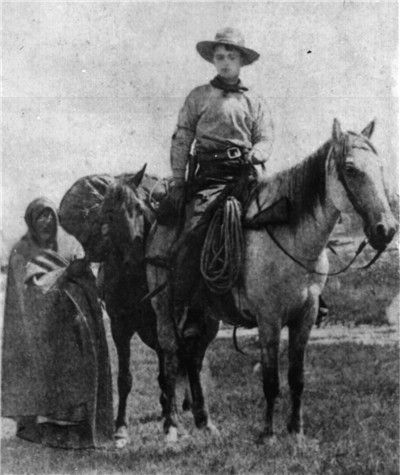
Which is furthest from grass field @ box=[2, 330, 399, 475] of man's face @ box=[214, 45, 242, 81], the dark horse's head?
man's face @ box=[214, 45, 242, 81]

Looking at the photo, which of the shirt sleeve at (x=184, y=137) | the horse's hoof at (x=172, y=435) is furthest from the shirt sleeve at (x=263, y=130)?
the horse's hoof at (x=172, y=435)

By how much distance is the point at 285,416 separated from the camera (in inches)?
206

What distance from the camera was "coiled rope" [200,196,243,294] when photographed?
4.94 m

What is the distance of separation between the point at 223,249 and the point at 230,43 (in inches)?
57.7

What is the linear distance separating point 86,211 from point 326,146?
1.95 meters

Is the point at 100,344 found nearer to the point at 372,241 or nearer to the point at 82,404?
the point at 82,404

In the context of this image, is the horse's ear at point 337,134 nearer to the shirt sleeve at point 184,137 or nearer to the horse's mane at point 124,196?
the shirt sleeve at point 184,137

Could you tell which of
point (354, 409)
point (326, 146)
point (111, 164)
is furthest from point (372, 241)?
point (111, 164)

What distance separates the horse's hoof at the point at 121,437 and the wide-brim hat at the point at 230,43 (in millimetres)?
2824

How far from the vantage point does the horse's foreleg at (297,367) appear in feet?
16.3

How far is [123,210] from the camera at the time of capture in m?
5.37

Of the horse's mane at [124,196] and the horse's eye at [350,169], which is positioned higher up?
the horse's eye at [350,169]

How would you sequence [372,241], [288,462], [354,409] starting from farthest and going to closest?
[354,409], [288,462], [372,241]

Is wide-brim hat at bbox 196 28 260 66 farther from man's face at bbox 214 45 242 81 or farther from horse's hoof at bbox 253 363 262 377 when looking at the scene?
horse's hoof at bbox 253 363 262 377
